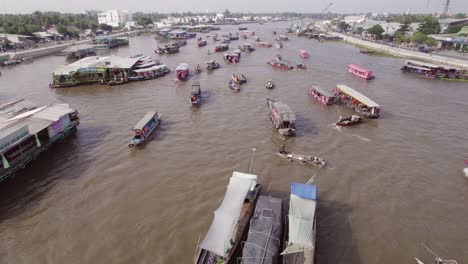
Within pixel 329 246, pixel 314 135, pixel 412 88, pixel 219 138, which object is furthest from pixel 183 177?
pixel 412 88

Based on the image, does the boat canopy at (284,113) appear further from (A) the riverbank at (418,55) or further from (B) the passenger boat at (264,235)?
(A) the riverbank at (418,55)

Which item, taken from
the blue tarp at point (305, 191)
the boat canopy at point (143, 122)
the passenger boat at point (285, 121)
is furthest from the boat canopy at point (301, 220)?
the boat canopy at point (143, 122)

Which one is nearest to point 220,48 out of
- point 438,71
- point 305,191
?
point 438,71

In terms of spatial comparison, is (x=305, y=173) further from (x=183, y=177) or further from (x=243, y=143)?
(x=183, y=177)

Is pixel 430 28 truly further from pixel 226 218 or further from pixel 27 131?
pixel 27 131

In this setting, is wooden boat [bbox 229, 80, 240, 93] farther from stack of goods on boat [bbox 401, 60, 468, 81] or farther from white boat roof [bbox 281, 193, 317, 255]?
stack of goods on boat [bbox 401, 60, 468, 81]
